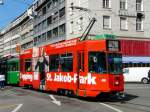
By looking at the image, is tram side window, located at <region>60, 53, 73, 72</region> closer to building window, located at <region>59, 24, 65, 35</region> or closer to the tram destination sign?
the tram destination sign

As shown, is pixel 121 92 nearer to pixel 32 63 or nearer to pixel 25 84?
pixel 32 63

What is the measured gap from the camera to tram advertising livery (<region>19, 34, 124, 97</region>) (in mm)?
21703

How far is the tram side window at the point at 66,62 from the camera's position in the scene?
949 inches

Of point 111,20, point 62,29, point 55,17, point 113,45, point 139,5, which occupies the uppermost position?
point 139,5

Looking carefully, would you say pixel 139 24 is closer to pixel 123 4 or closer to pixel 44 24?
pixel 123 4

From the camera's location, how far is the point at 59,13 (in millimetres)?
74000

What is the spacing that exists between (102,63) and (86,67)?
0.90m

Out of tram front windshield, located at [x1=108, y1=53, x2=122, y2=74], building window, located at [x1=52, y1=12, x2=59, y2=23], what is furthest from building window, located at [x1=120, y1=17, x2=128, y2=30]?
tram front windshield, located at [x1=108, y1=53, x2=122, y2=74]

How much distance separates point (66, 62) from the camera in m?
24.7

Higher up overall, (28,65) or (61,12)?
(61,12)

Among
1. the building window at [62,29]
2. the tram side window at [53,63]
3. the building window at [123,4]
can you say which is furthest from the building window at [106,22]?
the tram side window at [53,63]

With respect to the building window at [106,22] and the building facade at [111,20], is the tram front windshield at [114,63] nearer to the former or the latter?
the building facade at [111,20]

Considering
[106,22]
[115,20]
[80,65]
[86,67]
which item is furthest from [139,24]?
[86,67]

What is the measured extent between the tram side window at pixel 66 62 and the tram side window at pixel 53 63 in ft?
2.62
